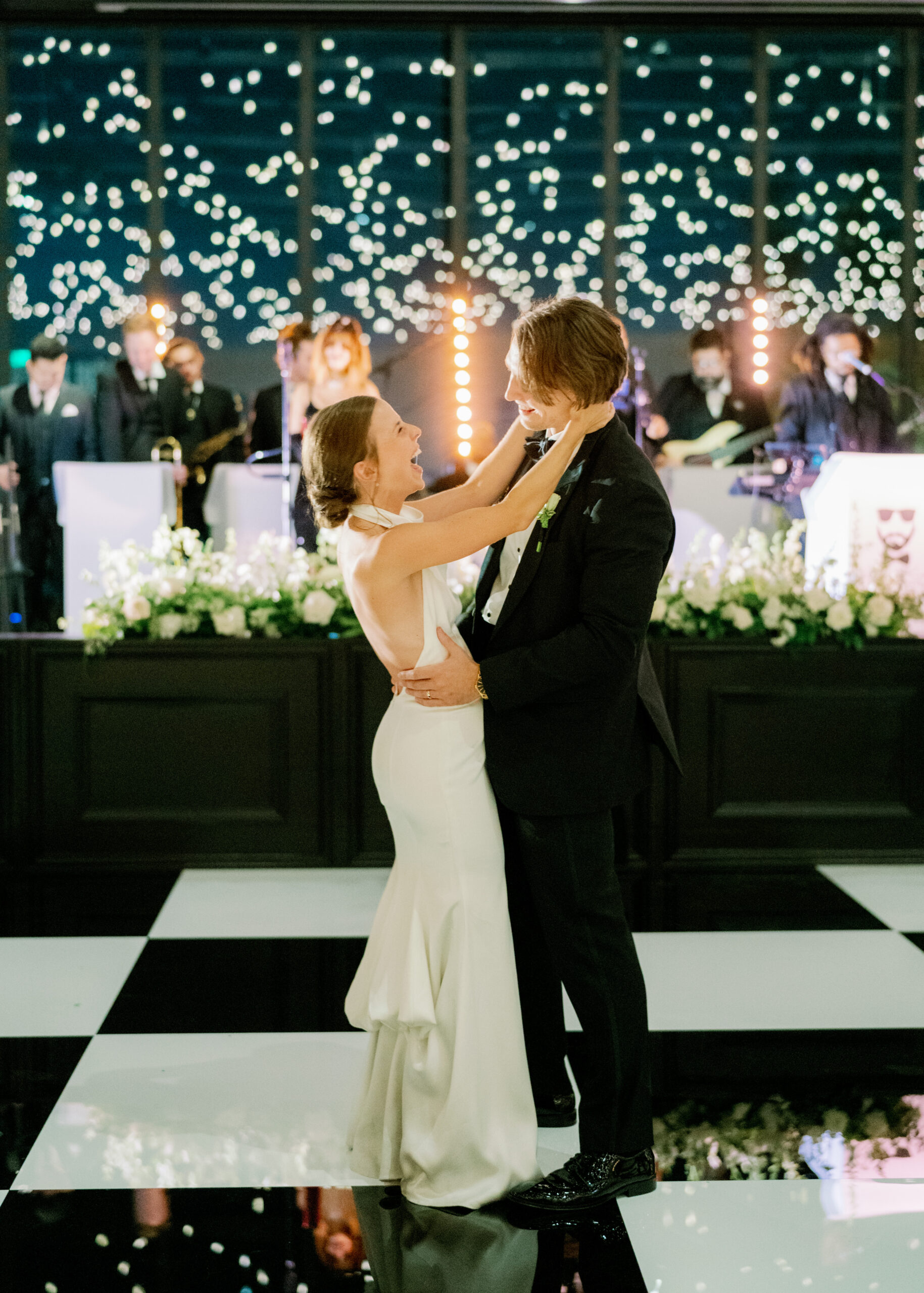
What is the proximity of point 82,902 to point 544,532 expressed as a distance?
79.1 inches

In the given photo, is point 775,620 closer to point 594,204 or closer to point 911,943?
point 911,943

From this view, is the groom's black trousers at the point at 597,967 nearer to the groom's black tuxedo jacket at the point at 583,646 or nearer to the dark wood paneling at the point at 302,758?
the groom's black tuxedo jacket at the point at 583,646

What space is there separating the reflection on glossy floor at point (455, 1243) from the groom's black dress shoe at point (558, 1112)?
0.89ft

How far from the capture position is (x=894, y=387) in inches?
320

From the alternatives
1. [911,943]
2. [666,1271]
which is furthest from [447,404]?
[666,1271]

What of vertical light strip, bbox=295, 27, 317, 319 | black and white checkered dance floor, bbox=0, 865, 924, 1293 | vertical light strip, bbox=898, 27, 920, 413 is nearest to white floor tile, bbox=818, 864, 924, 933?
black and white checkered dance floor, bbox=0, 865, 924, 1293

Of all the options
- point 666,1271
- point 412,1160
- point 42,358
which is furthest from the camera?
point 42,358

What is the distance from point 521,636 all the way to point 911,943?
62.9 inches

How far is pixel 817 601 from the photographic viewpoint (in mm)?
3654

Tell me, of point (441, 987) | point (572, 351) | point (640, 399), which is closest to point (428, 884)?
point (441, 987)

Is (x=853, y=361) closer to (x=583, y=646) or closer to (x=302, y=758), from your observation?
(x=302, y=758)

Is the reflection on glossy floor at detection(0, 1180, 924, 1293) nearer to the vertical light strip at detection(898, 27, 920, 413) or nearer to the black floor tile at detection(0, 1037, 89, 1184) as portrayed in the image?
the black floor tile at detection(0, 1037, 89, 1184)

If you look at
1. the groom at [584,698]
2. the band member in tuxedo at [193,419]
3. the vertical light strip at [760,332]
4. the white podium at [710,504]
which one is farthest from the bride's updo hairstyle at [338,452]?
the vertical light strip at [760,332]

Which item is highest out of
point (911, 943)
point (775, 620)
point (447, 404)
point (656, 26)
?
point (656, 26)
